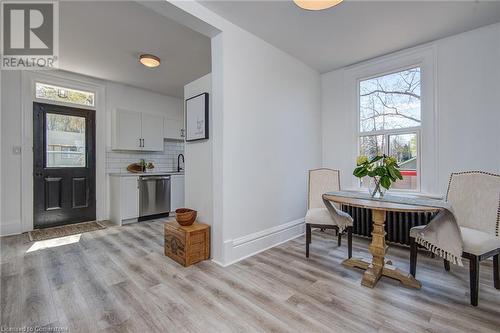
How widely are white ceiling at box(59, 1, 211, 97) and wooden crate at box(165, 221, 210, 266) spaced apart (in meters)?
2.37

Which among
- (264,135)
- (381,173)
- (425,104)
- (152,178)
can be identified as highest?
(425,104)

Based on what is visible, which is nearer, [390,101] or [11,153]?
[390,101]

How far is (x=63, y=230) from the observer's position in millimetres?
3703

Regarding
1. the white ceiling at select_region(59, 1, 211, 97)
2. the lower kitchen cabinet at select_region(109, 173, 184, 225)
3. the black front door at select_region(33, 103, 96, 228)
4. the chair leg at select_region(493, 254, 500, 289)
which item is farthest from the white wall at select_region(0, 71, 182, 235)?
the chair leg at select_region(493, 254, 500, 289)

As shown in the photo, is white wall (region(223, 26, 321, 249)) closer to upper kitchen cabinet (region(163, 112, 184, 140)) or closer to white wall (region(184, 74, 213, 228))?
white wall (region(184, 74, 213, 228))

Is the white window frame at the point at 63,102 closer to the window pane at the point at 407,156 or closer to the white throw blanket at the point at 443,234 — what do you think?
the white throw blanket at the point at 443,234

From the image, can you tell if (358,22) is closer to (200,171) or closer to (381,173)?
(381,173)

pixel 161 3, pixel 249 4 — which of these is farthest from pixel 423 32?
pixel 161 3

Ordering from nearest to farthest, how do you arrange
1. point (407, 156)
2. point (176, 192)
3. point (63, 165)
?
point (407, 156) < point (63, 165) < point (176, 192)

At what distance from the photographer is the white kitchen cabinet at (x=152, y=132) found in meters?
4.70

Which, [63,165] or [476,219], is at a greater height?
[63,165]

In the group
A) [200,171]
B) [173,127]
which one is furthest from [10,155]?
[200,171]

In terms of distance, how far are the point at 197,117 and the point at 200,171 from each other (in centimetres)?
67

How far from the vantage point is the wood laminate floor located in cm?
155
